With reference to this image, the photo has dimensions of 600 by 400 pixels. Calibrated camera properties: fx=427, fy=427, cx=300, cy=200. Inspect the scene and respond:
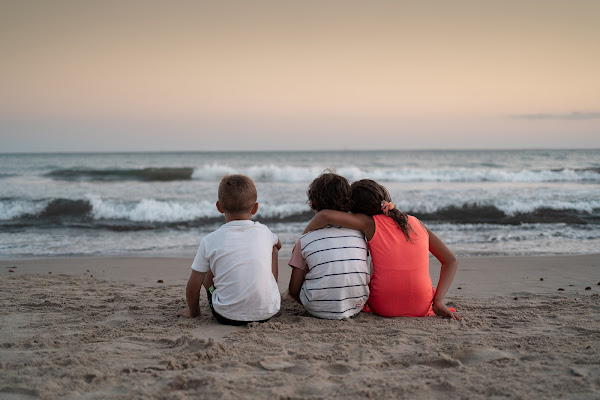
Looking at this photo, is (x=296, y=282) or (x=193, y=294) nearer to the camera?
Result: (x=193, y=294)

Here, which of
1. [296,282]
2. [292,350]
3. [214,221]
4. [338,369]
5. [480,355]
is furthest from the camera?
[214,221]

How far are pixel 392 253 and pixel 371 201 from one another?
0.40m

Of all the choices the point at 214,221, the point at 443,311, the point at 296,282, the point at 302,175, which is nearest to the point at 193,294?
the point at 296,282

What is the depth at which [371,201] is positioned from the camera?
3131 mm

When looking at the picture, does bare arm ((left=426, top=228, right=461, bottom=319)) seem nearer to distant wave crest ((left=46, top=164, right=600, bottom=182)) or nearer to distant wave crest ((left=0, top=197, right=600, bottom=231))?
distant wave crest ((left=0, top=197, right=600, bottom=231))

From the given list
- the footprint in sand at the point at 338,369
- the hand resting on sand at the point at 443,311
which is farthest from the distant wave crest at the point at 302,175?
the footprint in sand at the point at 338,369

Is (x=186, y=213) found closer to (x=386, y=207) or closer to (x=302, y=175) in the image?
(x=386, y=207)

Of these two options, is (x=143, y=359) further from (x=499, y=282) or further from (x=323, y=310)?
(x=499, y=282)

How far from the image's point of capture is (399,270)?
9.95ft

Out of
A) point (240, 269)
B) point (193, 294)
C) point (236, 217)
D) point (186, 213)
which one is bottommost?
point (186, 213)

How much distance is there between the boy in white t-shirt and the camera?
287cm

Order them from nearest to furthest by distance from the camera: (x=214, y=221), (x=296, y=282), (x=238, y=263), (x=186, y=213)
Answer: (x=238, y=263), (x=296, y=282), (x=214, y=221), (x=186, y=213)

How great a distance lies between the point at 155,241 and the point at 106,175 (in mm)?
15699

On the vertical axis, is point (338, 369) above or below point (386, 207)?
below
